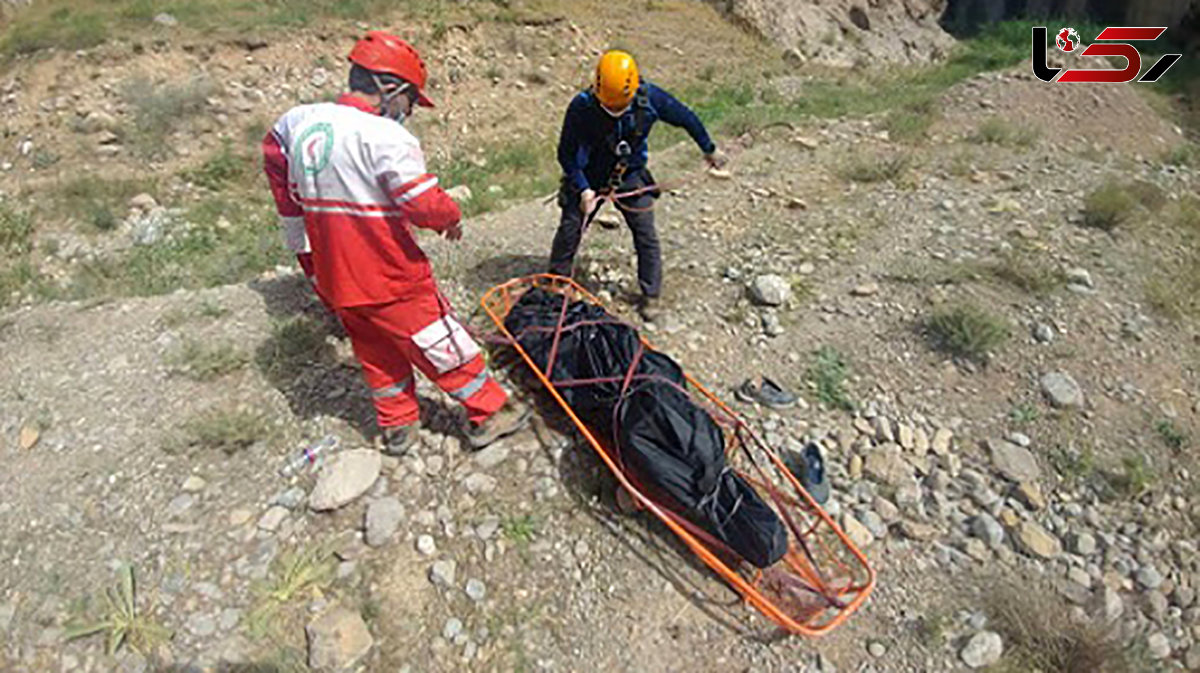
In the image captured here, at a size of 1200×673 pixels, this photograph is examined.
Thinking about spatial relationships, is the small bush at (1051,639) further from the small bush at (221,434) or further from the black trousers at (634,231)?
the small bush at (221,434)

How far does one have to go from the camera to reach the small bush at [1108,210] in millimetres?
5301

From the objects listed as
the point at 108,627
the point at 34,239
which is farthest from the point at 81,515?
the point at 34,239

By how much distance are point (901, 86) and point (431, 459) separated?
11086 millimetres

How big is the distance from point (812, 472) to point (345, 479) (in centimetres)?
222

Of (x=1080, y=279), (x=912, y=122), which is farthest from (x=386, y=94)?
(x=912, y=122)

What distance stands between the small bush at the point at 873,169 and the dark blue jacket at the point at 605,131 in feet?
9.45

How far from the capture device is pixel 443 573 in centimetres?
279

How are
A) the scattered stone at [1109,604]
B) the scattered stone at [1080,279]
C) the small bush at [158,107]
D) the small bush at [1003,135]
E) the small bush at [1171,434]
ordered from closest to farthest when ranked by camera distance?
the scattered stone at [1109,604] < the small bush at [1171,434] < the scattered stone at [1080,279] < the small bush at [1003,135] < the small bush at [158,107]

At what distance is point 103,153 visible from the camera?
8031 millimetres

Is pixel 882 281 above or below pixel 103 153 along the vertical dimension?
below

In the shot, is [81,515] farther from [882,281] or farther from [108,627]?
[882,281]

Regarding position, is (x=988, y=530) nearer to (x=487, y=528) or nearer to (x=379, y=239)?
(x=487, y=528)

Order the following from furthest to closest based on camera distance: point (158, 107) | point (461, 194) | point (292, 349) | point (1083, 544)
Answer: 1. point (158, 107)
2. point (461, 194)
3. point (292, 349)
4. point (1083, 544)

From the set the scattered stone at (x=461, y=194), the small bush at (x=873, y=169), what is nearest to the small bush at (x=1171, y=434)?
the small bush at (x=873, y=169)
